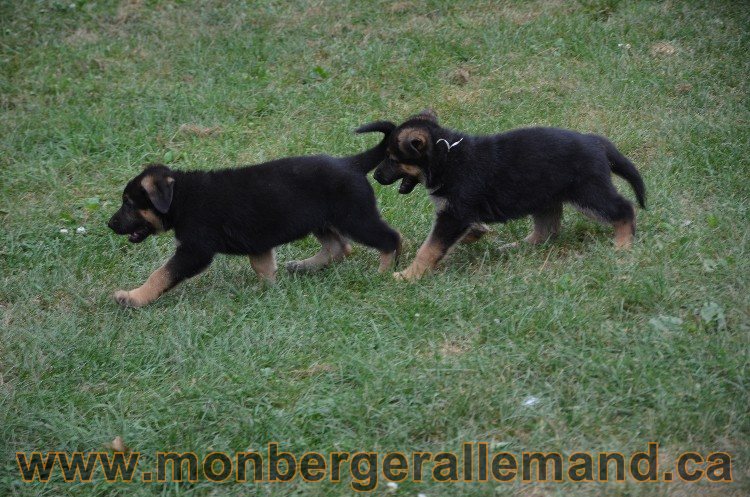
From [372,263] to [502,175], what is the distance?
1297mm

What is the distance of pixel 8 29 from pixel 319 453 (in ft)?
30.6

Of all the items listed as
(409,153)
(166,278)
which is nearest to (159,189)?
(166,278)

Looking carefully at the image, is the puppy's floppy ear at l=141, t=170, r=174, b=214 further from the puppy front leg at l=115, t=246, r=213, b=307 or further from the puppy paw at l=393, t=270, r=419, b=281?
the puppy paw at l=393, t=270, r=419, b=281

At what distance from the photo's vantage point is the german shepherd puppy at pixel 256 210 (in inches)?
269

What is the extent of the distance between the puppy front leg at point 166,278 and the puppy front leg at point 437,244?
1.55 meters

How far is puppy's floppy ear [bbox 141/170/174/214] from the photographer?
6742mm

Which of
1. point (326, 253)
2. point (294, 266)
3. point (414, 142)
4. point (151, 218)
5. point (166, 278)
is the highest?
point (414, 142)

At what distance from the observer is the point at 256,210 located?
6836 mm

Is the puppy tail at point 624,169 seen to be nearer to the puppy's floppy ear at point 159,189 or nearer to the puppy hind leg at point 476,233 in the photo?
the puppy hind leg at point 476,233

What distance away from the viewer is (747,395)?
187 inches

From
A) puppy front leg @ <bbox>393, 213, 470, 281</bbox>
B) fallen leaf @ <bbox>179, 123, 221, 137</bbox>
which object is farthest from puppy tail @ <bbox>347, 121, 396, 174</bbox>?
fallen leaf @ <bbox>179, 123, 221, 137</bbox>

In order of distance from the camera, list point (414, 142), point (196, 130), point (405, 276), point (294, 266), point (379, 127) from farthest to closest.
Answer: point (196, 130), point (294, 266), point (379, 127), point (414, 142), point (405, 276)

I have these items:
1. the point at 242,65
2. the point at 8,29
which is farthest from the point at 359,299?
the point at 8,29

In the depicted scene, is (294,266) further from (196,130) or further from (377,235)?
(196,130)
